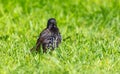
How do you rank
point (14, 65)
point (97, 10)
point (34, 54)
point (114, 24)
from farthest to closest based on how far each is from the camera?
point (97, 10) → point (114, 24) → point (34, 54) → point (14, 65)

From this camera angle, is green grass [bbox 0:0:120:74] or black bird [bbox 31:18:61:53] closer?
green grass [bbox 0:0:120:74]

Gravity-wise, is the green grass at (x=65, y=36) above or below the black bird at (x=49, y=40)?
below

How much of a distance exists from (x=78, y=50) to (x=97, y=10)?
3.45 metres

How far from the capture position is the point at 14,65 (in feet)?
23.8

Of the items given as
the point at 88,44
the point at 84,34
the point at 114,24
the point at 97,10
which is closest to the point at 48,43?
the point at 88,44

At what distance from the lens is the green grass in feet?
23.5

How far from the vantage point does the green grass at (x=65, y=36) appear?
23.5 ft

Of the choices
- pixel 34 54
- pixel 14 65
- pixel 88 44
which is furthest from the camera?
pixel 88 44

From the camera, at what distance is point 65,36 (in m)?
9.68

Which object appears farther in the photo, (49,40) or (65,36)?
(65,36)

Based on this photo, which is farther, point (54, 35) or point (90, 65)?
point (54, 35)

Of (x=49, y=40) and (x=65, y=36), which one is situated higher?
(x=49, y=40)

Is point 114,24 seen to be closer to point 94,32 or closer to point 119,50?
point 94,32

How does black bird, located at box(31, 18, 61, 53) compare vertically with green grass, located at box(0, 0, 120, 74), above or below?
above
